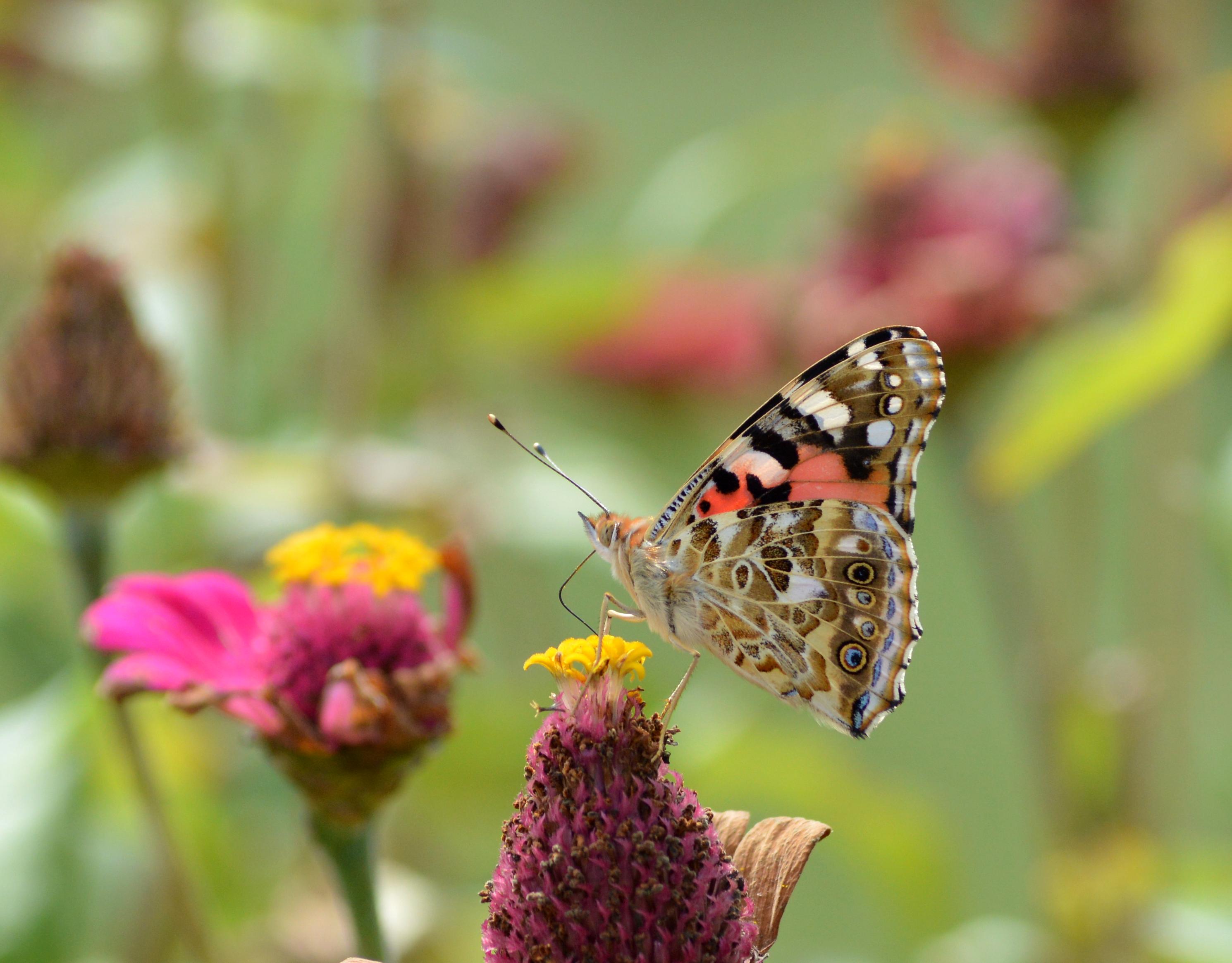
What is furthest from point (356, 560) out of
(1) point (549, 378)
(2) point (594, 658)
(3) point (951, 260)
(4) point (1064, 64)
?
(1) point (549, 378)

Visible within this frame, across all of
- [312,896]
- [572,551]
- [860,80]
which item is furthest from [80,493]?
[860,80]

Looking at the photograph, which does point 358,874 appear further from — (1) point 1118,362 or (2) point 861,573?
(1) point 1118,362

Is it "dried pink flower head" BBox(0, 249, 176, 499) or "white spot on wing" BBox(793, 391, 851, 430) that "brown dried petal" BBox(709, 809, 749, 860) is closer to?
"white spot on wing" BBox(793, 391, 851, 430)

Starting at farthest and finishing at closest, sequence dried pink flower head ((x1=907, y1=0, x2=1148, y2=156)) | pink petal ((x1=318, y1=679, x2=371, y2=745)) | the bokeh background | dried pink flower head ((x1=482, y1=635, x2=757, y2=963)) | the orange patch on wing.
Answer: dried pink flower head ((x1=907, y1=0, x2=1148, y2=156)) < the bokeh background < the orange patch on wing < pink petal ((x1=318, y1=679, x2=371, y2=745)) < dried pink flower head ((x1=482, y1=635, x2=757, y2=963))

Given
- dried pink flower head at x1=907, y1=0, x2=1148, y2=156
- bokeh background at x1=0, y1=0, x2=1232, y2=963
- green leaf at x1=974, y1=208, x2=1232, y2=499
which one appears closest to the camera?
green leaf at x1=974, y1=208, x2=1232, y2=499

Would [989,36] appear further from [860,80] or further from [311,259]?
[311,259]

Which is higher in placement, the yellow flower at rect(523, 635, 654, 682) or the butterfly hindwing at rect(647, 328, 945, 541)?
the butterfly hindwing at rect(647, 328, 945, 541)

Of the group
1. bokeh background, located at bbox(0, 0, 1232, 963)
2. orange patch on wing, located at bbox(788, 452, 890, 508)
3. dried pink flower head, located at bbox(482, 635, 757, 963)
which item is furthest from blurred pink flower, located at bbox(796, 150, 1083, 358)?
dried pink flower head, located at bbox(482, 635, 757, 963)
